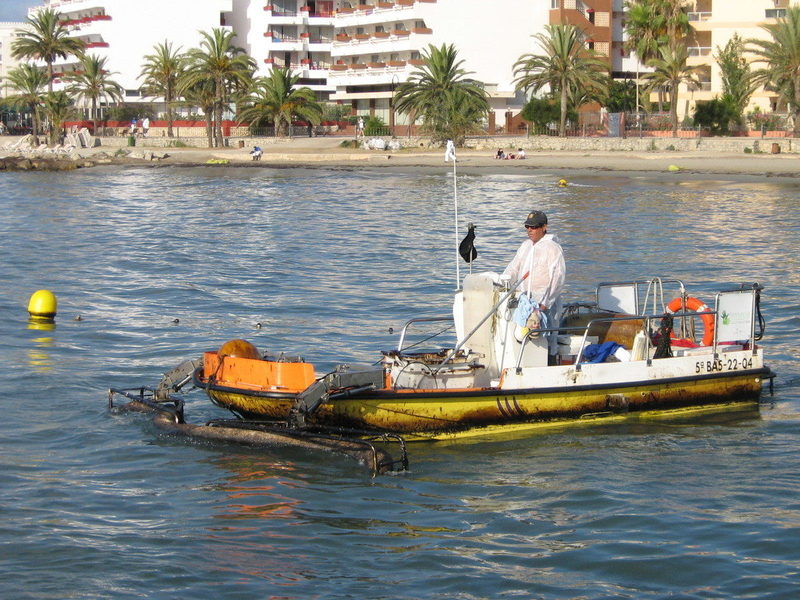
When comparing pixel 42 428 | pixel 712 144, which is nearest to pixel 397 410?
pixel 42 428

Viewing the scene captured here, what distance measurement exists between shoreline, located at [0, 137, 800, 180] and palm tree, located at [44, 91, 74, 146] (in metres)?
4.69

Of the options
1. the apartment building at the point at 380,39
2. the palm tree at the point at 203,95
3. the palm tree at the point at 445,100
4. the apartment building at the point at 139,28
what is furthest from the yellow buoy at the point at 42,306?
the apartment building at the point at 139,28

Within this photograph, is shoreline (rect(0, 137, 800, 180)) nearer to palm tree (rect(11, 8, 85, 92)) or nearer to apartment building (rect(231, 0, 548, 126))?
palm tree (rect(11, 8, 85, 92))

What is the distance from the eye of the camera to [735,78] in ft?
233

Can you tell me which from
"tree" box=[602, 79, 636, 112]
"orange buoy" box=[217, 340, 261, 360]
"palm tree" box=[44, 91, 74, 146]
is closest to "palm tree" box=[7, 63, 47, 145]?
"palm tree" box=[44, 91, 74, 146]

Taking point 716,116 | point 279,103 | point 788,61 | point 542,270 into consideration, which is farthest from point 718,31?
point 542,270

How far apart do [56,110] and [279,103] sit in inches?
729

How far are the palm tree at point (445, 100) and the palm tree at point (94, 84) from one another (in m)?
31.5

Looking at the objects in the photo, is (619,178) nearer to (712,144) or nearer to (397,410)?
(712,144)

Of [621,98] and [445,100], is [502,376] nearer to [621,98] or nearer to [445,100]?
[445,100]

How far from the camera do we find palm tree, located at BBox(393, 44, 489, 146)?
68.0 metres

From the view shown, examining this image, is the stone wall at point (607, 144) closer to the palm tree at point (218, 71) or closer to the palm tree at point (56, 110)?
the palm tree at point (218, 71)

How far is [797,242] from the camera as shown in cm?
3117

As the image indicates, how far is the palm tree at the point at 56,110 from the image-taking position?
8481 centimetres
